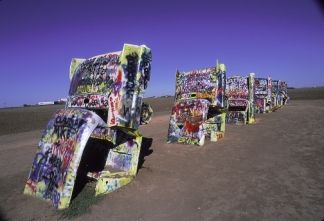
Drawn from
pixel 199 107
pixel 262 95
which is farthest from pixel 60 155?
pixel 262 95

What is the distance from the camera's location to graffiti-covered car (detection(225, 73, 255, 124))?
15.2 metres

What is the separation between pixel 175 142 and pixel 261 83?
1169cm

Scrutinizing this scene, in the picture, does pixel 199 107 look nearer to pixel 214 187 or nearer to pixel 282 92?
pixel 214 187

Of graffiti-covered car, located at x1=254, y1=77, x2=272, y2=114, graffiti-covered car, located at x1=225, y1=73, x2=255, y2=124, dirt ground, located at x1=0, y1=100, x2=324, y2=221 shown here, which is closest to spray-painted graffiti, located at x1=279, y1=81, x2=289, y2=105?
graffiti-covered car, located at x1=254, y1=77, x2=272, y2=114

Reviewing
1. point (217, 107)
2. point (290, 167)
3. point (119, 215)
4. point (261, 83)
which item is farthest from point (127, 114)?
point (261, 83)

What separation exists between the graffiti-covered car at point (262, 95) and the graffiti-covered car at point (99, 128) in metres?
14.3

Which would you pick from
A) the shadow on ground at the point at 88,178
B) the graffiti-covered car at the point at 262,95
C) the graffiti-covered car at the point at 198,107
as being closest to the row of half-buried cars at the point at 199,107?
the graffiti-covered car at the point at 198,107

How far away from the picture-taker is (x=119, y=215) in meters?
Result: 5.39

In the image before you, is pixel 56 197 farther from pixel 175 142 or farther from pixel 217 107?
pixel 217 107

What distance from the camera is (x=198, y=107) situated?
36.0ft

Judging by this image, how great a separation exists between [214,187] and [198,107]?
16.4 ft

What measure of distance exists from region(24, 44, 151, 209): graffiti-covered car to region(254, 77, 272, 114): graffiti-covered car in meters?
14.3

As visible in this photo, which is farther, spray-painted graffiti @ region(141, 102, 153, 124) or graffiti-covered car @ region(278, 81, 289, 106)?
graffiti-covered car @ region(278, 81, 289, 106)

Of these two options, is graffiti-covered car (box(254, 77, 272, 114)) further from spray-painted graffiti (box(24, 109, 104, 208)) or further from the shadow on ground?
spray-painted graffiti (box(24, 109, 104, 208))
